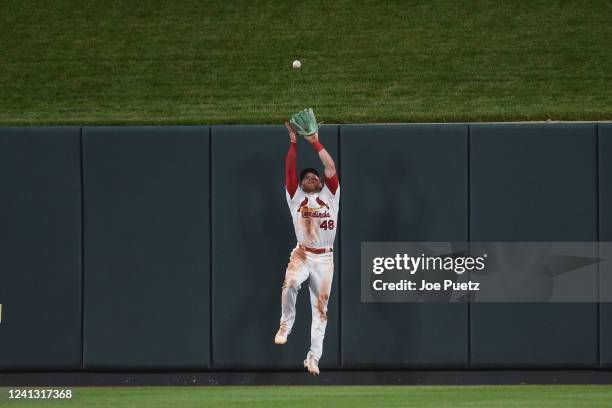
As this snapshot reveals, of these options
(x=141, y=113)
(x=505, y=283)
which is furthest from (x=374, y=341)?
(x=141, y=113)

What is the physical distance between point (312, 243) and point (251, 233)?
0.58 metres

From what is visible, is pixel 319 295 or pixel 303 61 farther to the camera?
pixel 303 61

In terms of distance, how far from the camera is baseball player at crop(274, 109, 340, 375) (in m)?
8.51

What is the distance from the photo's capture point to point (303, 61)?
38.8ft

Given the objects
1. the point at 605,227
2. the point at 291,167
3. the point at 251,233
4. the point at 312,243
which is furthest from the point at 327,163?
the point at 605,227

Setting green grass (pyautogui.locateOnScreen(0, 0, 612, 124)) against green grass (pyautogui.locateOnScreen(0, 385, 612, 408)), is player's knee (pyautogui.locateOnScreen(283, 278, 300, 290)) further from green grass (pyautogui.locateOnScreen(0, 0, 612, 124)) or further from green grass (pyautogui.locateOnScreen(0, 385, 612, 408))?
green grass (pyautogui.locateOnScreen(0, 0, 612, 124))

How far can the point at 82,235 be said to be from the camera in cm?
889

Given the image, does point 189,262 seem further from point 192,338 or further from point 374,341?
point 374,341

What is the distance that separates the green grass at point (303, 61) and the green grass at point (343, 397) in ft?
8.69

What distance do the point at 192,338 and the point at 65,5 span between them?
6.10 meters

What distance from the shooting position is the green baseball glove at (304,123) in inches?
326

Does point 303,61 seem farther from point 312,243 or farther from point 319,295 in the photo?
point 319,295

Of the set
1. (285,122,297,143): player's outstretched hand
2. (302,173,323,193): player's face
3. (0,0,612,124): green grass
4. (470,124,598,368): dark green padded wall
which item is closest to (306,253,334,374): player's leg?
Answer: (302,173,323,193): player's face

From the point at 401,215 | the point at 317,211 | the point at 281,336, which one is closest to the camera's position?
the point at 317,211
